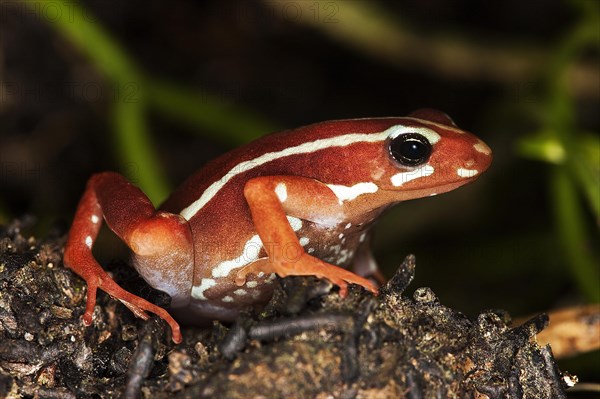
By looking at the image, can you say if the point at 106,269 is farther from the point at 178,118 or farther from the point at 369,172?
the point at 178,118

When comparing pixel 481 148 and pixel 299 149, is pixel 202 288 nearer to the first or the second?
pixel 299 149

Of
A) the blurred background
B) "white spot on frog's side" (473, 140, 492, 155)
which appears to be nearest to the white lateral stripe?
"white spot on frog's side" (473, 140, 492, 155)

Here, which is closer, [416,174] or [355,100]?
[416,174]

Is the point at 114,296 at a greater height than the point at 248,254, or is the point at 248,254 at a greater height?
the point at 248,254

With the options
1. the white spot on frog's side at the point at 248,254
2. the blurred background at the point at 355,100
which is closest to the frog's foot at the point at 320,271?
the white spot on frog's side at the point at 248,254

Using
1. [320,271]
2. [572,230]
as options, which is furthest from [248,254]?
[572,230]

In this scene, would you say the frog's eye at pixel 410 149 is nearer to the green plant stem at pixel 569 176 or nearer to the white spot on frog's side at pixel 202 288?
the white spot on frog's side at pixel 202 288

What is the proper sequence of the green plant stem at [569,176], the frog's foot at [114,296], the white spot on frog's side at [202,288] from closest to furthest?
the frog's foot at [114,296]
the white spot on frog's side at [202,288]
the green plant stem at [569,176]

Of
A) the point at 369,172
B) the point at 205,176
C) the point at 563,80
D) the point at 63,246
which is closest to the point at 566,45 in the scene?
the point at 563,80
